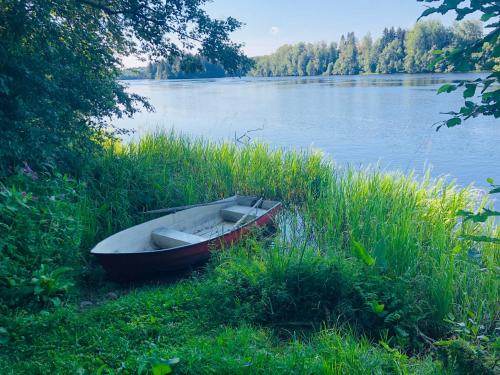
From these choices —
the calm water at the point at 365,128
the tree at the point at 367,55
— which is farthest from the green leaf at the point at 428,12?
the tree at the point at 367,55

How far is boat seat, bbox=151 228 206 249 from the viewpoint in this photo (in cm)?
585

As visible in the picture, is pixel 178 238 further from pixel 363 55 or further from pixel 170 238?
pixel 363 55

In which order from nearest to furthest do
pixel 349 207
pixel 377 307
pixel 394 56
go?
pixel 377 307, pixel 349 207, pixel 394 56

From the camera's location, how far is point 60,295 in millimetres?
4141

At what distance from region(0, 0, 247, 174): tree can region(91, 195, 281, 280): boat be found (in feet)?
4.92

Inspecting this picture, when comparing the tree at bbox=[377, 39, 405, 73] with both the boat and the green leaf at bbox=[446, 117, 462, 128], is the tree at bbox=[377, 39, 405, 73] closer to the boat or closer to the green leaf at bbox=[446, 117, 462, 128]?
the boat

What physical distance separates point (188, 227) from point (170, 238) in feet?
3.21

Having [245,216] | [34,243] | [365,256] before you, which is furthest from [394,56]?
[34,243]

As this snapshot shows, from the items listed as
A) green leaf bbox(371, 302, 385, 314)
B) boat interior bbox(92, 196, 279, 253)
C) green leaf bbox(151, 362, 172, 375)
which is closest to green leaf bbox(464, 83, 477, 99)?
green leaf bbox(151, 362, 172, 375)

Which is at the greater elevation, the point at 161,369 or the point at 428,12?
the point at 428,12

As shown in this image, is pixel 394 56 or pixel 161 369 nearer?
pixel 161 369

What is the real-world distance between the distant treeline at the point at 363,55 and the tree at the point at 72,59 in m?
37.2

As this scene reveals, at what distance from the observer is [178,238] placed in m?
5.92

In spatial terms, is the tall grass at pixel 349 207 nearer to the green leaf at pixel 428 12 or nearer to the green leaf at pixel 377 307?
the green leaf at pixel 377 307
